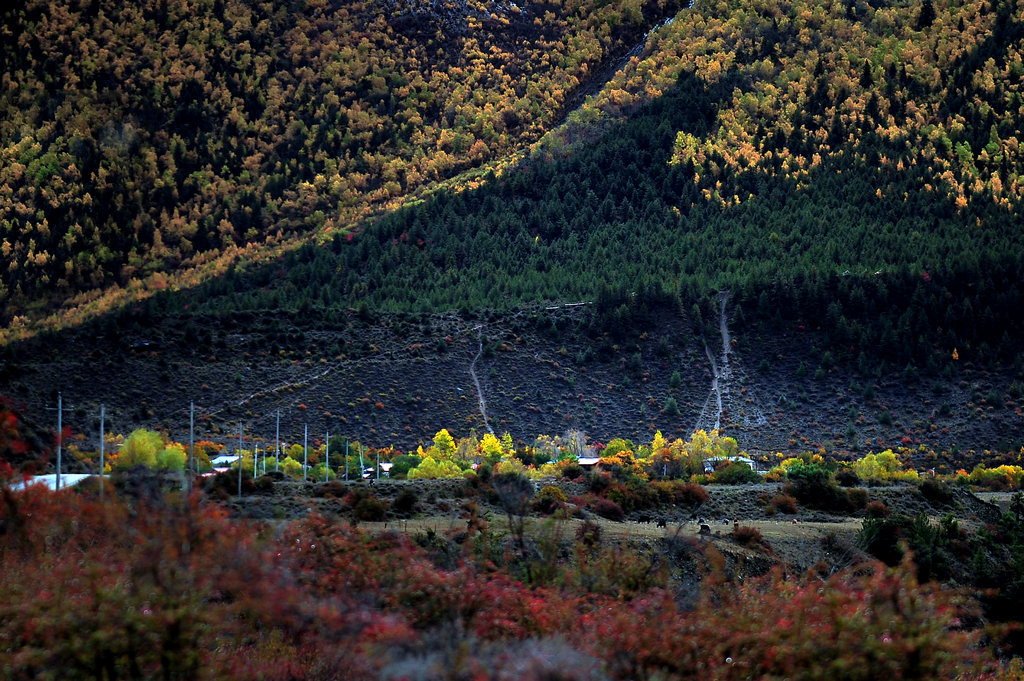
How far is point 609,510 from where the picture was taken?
36688 mm

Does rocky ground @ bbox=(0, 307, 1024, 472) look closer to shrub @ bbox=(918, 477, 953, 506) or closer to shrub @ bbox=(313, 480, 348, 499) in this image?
shrub @ bbox=(918, 477, 953, 506)

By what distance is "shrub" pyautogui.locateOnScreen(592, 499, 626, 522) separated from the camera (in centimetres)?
3651

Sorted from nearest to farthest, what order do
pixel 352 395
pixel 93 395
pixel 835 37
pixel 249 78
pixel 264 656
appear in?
pixel 264 656 → pixel 93 395 → pixel 352 395 → pixel 835 37 → pixel 249 78

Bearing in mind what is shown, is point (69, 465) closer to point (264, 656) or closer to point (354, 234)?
point (264, 656)

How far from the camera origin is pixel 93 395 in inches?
2376

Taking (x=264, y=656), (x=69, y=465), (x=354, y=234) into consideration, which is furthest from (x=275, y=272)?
(x=264, y=656)

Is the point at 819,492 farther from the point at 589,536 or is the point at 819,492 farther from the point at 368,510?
the point at 368,510

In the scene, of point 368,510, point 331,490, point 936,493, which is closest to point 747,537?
point 368,510

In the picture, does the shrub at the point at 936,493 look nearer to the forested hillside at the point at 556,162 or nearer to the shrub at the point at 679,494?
the shrub at the point at 679,494

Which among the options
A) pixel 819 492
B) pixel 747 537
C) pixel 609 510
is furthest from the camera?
pixel 819 492

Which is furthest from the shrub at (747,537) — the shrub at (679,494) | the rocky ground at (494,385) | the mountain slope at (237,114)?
the mountain slope at (237,114)

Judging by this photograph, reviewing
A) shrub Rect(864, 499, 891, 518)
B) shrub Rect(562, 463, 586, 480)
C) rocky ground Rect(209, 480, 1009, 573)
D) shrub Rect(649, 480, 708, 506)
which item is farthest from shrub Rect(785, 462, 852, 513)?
shrub Rect(562, 463, 586, 480)

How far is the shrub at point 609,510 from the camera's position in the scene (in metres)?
36.5

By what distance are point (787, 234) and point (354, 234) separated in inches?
1693
